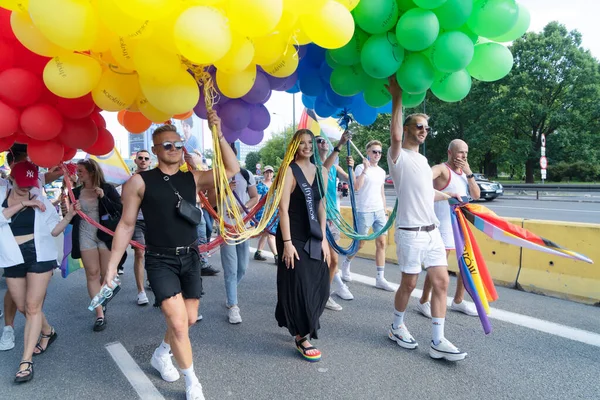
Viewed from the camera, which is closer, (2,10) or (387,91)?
(2,10)

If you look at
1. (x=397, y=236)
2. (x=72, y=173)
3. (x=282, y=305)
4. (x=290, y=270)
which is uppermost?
(x=72, y=173)

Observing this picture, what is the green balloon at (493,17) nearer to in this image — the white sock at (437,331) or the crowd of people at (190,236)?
the crowd of people at (190,236)

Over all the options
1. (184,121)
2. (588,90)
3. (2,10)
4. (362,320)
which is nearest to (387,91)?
(184,121)

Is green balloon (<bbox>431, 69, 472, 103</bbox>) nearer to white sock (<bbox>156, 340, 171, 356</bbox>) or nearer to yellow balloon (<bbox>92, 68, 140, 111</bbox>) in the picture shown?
yellow balloon (<bbox>92, 68, 140, 111</bbox>)

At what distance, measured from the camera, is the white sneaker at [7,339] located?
3.57 m

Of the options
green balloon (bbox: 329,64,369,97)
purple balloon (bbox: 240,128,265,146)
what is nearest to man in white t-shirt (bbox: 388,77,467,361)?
green balloon (bbox: 329,64,369,97)

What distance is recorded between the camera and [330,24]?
96.1 inches

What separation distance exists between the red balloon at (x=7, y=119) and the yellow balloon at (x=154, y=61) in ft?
3.81

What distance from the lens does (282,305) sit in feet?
10.9

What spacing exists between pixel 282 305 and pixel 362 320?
110 cm

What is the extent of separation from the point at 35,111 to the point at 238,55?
67.4 inches

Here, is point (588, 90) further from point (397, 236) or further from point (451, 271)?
point (397, 236)

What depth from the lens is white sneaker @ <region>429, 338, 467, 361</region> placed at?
3023 millimetres

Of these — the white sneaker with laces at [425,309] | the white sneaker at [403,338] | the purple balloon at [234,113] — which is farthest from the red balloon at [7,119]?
the white sneaker with laces at [425,309]
